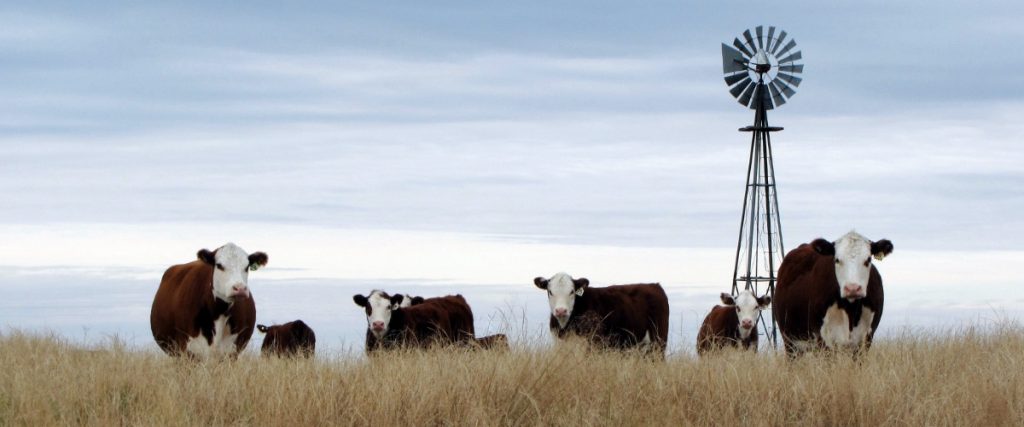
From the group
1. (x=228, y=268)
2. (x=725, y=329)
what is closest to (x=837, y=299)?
(x=228, y=268)

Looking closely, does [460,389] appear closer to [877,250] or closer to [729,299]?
[877,250]

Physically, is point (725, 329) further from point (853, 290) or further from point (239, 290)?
point (239, 290)

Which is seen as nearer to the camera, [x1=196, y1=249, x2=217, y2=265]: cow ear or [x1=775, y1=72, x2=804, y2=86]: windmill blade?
[x1=196, y1=249, x2=217, y2=265]: cow ear

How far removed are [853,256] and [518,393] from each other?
4448 millimetres

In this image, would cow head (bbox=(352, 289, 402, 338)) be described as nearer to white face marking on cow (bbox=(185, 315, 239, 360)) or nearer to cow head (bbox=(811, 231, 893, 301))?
white face marking on cow (bbox=(185, 315, 239, 360))

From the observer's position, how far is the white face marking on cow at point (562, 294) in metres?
16.4

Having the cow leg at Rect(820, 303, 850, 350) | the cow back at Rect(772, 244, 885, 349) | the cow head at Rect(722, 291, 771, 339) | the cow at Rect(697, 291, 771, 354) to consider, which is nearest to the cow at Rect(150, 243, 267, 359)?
the cow back at Rect(772, 244, 885, 349)

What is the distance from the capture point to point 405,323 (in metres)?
17.9

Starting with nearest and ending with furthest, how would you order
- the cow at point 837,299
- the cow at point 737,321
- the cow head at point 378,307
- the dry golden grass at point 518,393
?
the dry golden grass at point 518,393
the cow at point 837,299
the cow head at point 378,307
the cow at point 737,321

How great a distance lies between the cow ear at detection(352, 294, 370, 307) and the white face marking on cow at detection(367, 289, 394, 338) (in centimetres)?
16

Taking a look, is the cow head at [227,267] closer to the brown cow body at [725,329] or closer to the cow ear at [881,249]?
the cow ear at [881,249]

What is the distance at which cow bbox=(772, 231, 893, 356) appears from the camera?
13.0m

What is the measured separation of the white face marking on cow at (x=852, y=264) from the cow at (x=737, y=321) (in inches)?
294

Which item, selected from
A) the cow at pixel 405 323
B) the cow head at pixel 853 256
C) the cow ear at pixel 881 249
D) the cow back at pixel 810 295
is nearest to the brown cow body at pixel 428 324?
the cow at pixel 405 323
